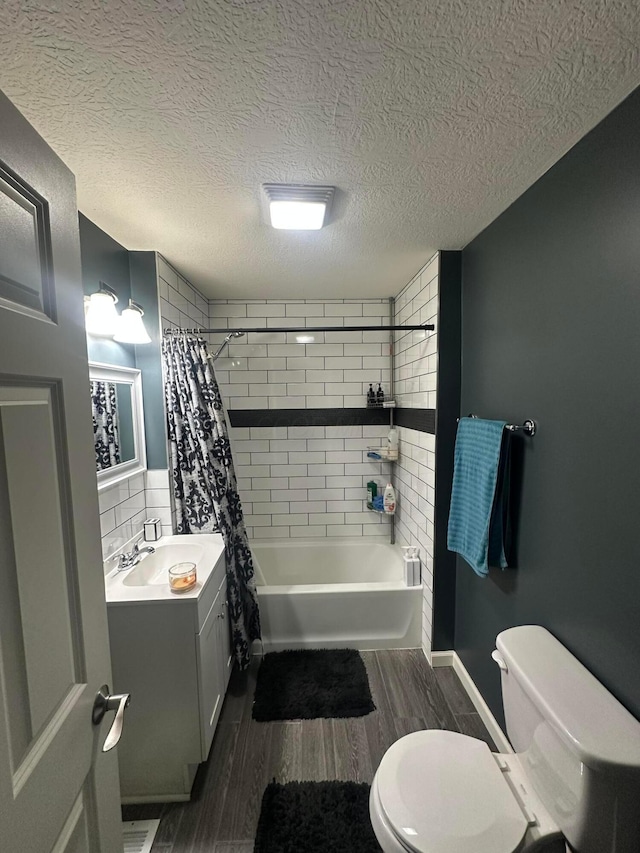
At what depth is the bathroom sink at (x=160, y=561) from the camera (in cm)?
170

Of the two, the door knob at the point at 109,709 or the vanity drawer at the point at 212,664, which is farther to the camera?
the vanity drawer at the point at 212,664

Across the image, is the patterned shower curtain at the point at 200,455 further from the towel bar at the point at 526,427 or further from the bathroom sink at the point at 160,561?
the towel bar at the point at 526,427

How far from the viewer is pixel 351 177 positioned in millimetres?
1271

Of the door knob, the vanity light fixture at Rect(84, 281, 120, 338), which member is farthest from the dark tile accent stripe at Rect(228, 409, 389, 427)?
the door knob

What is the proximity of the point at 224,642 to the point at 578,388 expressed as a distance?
2.00 meters

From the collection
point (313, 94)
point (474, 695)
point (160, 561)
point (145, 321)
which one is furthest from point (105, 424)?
point (474, 695)

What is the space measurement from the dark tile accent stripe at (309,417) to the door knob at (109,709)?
2.24 metres

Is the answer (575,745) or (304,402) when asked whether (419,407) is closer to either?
(304,402)

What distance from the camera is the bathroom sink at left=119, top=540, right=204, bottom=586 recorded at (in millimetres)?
1696

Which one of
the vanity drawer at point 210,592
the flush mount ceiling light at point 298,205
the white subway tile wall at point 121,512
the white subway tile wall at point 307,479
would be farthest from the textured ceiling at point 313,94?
the white subway tile wall at point 307,479

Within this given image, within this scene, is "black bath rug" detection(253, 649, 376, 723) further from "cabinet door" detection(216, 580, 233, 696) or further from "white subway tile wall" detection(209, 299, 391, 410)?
"white subway tile wall" detection(209, 299, 391, 410)

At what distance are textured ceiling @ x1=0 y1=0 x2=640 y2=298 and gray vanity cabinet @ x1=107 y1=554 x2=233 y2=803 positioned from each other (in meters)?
1.61

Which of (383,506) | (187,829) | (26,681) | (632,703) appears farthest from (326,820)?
(383,506)

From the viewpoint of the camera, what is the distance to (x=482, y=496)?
1.54 meters
